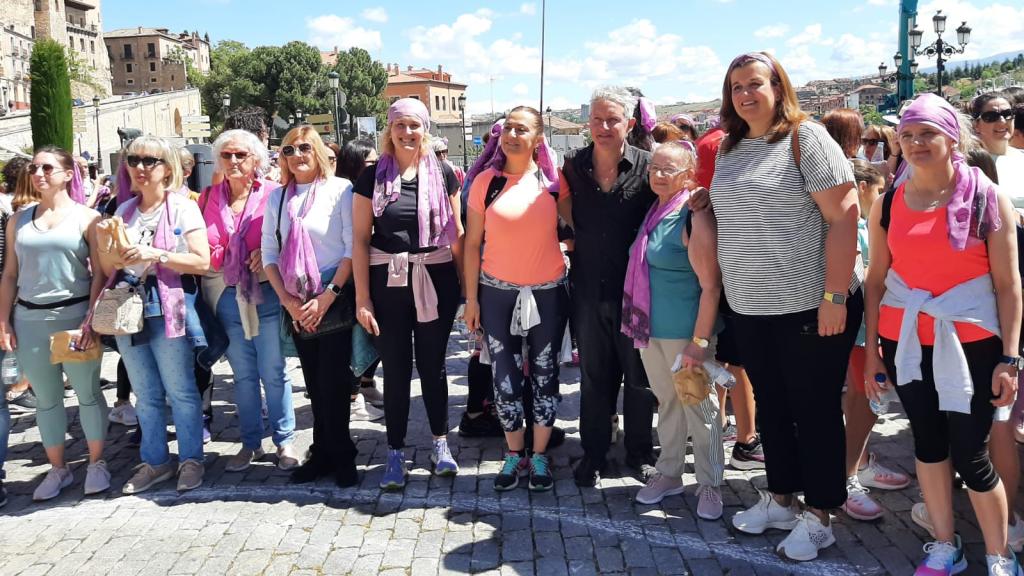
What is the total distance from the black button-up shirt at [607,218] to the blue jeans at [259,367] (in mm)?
1907

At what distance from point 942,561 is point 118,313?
4163mm

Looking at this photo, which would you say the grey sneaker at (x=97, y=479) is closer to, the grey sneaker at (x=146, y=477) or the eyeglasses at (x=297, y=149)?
the grey sneaker at (x=146, y=477)

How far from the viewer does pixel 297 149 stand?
4.13 m

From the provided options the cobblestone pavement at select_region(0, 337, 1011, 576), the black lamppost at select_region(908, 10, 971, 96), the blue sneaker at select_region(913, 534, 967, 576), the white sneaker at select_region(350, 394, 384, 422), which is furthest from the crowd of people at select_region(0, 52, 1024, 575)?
the black lamppost at select_region(908, 10, 971, 96)

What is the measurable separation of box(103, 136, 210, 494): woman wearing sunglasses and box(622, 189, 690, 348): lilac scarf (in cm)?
243

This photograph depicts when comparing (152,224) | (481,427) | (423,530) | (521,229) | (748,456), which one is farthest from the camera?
(481,427)

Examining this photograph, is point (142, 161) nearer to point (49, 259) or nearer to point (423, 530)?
point (49, 259)

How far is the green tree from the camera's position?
24.1 meters

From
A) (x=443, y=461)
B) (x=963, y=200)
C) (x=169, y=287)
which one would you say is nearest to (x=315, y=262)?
(x=169, y=287)

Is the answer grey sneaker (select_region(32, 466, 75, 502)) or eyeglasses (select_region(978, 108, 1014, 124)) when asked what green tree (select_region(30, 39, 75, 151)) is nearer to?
grey sneaker (select_region(32, 466, 75, 502))

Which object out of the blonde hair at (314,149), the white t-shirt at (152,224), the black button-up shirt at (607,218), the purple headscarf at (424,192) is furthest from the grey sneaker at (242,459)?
the black button-up shirt at (607,218)

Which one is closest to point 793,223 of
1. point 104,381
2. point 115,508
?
point 115,508

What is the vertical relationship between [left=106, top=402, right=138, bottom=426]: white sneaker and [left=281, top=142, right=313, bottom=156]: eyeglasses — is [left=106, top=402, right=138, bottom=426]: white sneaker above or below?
below

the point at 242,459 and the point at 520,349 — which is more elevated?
the point at 520,349
